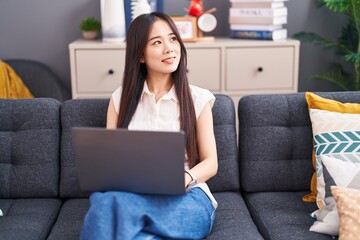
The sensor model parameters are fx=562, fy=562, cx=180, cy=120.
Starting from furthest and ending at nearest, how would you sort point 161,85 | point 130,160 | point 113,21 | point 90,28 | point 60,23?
point 60,23 → point 90,28 → point 113,21 → point 161,85 → point 130,160

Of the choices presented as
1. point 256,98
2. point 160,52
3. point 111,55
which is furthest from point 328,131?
point 111,55

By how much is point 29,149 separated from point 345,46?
7.03ft

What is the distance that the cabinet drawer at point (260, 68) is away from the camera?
3215mm

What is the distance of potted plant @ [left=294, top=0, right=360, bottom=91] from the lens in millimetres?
3197

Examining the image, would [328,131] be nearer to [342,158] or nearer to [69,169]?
[342,158]

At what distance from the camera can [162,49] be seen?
1.96 m

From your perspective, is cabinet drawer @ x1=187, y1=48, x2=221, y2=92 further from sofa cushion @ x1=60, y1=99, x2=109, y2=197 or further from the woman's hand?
the woman's hand

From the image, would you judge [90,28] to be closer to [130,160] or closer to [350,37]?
[350,37]

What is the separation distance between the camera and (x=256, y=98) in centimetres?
215

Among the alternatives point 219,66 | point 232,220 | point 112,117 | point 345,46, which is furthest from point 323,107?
point 345,46

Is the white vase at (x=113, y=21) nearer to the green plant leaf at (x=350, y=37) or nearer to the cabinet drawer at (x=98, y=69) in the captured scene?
the cabinet drawer at (x=98, y=69)

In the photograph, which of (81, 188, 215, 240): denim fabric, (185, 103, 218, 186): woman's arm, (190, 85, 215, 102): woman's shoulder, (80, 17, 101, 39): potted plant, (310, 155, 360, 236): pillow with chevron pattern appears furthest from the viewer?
(80, 17, 101, 39): potted plant

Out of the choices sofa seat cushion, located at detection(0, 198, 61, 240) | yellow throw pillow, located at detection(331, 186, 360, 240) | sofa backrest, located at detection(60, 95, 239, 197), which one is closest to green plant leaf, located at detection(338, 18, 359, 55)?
sofa backrest, located at detection(60, 95, 239, 197)

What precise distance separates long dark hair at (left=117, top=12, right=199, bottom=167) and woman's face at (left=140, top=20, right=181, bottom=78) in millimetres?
16
